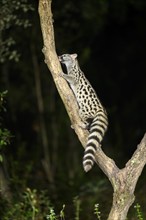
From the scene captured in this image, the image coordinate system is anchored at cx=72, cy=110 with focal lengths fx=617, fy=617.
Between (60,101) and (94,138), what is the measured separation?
18.4 ft

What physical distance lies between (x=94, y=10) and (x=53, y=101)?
1831mm

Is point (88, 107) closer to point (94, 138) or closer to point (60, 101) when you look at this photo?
point (94, 138)

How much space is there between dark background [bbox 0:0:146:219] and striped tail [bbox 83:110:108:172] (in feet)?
4.82

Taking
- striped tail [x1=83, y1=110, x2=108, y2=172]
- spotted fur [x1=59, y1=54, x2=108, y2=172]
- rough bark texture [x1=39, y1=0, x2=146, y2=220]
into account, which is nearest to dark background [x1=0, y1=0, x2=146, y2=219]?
spotted fur [x1=59, y1=54, x2=108, y2=172]

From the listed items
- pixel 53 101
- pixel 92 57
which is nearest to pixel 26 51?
pixel 53 101

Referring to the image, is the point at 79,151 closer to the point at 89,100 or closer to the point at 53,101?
the point at 53,101

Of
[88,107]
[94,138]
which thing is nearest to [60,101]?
[88,107]

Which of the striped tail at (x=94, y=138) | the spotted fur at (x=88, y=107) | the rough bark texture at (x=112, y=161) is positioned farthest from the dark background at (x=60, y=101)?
the striped tail at (x=94, y=138)

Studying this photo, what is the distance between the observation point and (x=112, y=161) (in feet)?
18.5

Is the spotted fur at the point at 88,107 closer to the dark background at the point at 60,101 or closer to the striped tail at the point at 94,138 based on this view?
the striped tail at the point at 94,138

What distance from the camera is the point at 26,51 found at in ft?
32.1

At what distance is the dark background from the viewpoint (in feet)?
28.0

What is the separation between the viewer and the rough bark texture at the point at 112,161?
5504mm

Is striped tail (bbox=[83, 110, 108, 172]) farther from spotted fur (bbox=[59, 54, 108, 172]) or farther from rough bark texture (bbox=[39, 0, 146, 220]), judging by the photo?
rough bark texture (bbox=[39, 0, 146, 220])
